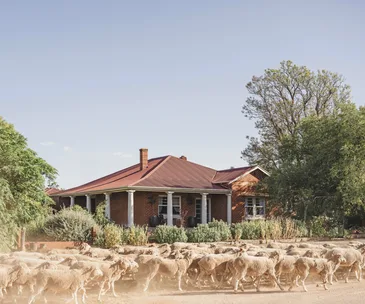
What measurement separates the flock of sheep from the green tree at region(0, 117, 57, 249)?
15.0ft

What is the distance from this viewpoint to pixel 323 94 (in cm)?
4500

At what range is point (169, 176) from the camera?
33.8m

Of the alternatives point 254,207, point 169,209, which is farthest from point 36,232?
point 254,207

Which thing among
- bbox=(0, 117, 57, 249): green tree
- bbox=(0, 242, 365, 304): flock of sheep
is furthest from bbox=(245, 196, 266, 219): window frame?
bbox=(0, 242, 365, 304): flock of sheep

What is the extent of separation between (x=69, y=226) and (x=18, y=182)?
4.40 meters

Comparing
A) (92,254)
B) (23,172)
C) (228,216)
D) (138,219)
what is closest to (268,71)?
(228,216)

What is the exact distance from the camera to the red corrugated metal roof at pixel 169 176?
3222 centimetres

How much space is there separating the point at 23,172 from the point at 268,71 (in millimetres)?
29268

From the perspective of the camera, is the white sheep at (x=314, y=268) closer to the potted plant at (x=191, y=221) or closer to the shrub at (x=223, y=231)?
the shrub at (x=223, y=231)

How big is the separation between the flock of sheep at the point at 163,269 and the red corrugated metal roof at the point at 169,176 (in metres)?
16.3

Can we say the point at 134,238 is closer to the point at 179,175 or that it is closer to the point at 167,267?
the point at 167,267

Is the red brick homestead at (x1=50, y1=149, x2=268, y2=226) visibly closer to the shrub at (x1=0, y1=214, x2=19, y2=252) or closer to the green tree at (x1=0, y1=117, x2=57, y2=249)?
the green tree at (x1=0, y1=117, x2=57, y2=249)

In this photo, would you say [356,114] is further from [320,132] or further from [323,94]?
[323,94]

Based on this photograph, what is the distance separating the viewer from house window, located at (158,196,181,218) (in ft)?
110
